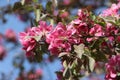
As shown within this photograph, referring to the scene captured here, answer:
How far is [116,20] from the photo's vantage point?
8.20 ft

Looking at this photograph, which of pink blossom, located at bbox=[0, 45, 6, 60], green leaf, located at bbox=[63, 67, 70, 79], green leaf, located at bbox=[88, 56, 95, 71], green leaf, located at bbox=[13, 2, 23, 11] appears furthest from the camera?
pink blossom, located at bbox=[0, 45, 6, 60]

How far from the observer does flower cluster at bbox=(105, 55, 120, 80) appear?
251cm

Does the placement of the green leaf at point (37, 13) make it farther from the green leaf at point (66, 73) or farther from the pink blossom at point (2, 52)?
the pink blossom at point (2, 52)

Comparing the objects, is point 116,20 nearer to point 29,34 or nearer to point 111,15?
point 111,15

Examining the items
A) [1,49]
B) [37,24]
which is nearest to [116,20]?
[37,24]

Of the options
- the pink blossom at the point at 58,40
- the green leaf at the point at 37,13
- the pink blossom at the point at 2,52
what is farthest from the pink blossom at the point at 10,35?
the pink blossom at the point at 58,40

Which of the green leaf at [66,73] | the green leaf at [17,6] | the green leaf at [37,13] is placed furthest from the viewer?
the green leaf at [17,6]

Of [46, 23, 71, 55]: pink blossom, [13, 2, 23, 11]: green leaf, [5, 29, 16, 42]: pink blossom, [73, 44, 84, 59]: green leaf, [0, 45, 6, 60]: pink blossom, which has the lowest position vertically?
[0, 45, 6, 60]: pink blossom

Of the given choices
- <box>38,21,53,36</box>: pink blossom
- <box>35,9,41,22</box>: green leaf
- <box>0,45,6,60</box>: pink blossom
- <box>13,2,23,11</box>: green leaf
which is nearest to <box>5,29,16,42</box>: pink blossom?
<box>0,45,6,60</box>: pink blossom

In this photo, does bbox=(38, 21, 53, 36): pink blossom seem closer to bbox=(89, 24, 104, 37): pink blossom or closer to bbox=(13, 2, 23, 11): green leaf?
bbox=(89, 24, 104, 37): pink blossom

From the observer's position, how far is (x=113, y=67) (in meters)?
2.53

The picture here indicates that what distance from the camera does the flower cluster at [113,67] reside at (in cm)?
251

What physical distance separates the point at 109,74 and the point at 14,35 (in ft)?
18.8

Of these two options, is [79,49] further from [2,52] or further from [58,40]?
[2,52]
